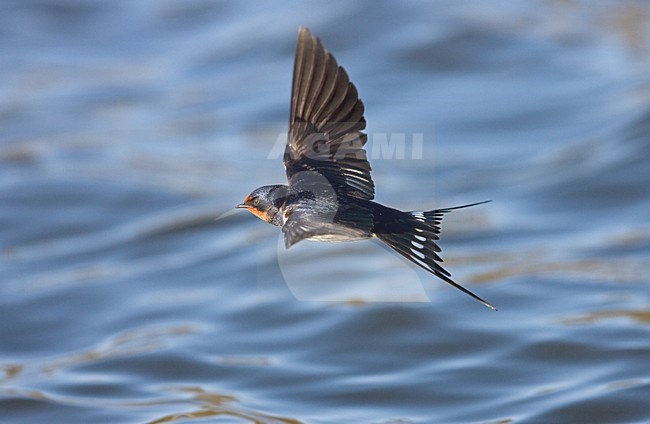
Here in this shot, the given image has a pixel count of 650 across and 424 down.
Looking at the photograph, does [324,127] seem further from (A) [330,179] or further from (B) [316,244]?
(B) [316,244]

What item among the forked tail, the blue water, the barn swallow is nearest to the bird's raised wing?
the barn swallow

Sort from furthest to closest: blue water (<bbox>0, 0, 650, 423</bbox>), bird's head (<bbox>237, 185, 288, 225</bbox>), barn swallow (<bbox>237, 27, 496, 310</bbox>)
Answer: blue water (<bbox>0, 0, 650, 423</bbox>) < bird's head (<bbox>237, 185, 288, 225</bbox>) < barn swallow (<bbox>237, 27, 496, 310</bbox>)

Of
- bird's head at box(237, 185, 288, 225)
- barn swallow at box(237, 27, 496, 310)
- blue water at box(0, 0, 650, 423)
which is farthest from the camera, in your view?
blue water at box(0, 0, 650, 423)

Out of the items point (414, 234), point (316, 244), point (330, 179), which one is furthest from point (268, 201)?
point (316, 244)

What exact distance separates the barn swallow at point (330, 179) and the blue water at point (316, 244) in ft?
5.79

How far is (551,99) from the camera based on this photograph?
29.8 ft

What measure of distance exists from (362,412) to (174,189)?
136 inches

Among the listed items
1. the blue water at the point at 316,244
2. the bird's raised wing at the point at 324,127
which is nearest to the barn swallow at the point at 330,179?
the bird's raised wing at the point at 324,127

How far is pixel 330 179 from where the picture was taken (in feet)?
11.8

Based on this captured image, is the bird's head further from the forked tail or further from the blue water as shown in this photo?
the blue water

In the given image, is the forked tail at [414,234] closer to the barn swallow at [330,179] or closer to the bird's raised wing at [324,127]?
the barn swallow at [330,179]

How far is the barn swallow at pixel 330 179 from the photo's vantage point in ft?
10.9

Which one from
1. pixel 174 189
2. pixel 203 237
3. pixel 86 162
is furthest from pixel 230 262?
pixel 86 162

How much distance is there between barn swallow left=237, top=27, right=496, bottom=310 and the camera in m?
3.31
